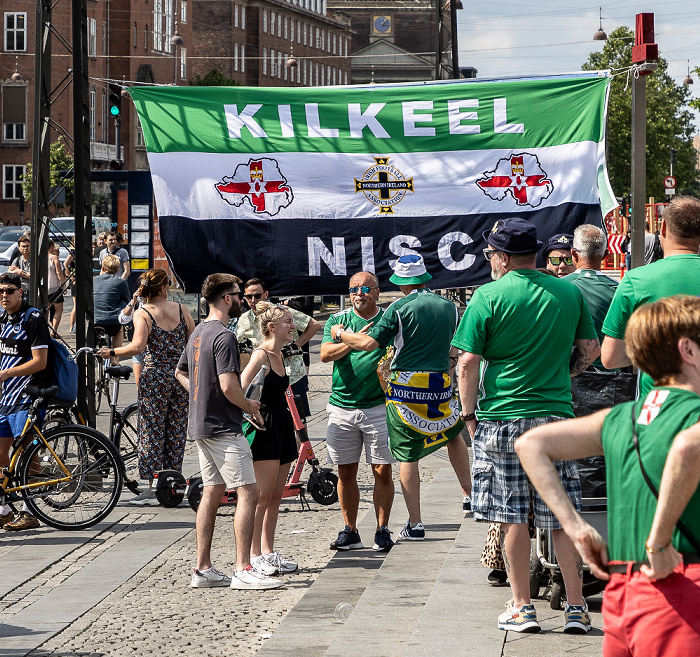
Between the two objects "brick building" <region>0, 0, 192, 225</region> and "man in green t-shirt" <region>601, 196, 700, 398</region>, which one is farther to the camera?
"brick building" <region>0, 0, 192, 225</region>

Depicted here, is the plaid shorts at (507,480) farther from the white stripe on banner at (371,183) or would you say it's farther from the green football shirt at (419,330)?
the white stripe on banner at (371,183)

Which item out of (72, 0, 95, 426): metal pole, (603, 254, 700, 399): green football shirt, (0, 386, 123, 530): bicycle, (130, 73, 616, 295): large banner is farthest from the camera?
(72, 0, 95, 426): metal pole

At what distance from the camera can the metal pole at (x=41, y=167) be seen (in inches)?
415

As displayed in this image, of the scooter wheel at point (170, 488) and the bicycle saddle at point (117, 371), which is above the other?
the bicycle saddle at point (117, 371)

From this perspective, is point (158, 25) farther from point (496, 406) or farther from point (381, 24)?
point (496, 406)

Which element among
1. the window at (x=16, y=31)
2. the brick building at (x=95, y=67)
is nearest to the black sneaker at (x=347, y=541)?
the brick building at (x=95, y=67)

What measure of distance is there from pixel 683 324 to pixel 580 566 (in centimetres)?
261

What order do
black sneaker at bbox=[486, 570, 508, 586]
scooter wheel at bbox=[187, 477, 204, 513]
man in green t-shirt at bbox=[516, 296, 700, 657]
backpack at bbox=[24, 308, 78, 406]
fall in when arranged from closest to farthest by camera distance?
1. man in green t-shirt at bbox=[516, 296, 700, 657]
2. black sneaker at bbox=[486, 570, 508, 586]
3. scooter wheel at bbox=[187, 477, 204, 513]
4. backpack at bbox=[24, 308, 78, 406]

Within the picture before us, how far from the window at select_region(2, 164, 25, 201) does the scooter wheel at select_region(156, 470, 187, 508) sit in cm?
6394

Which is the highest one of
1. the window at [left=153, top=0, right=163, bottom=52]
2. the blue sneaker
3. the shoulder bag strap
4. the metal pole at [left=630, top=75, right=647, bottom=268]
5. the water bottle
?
the window at [left=153, top=0, right=163, bottom=52]

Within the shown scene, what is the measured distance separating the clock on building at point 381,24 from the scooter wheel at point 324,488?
5058 inches

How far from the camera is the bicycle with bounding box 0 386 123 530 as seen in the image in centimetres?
880

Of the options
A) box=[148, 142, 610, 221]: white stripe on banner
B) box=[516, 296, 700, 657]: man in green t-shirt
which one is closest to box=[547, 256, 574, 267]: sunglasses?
box=[148, 142, 610, 221]: white stripe on banner

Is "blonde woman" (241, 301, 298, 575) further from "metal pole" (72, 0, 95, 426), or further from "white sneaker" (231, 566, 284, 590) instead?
"metal pole" (72, 0, 95, 426)
